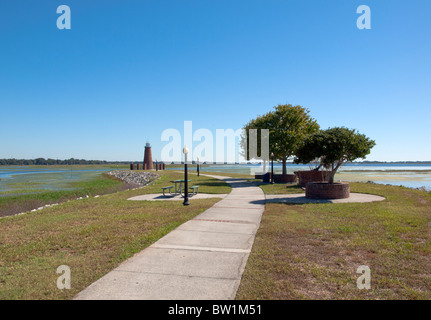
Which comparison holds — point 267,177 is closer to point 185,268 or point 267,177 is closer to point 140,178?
point 185,268

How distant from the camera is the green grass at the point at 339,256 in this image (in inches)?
150

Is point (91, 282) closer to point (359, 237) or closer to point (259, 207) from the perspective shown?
point (359, 237)

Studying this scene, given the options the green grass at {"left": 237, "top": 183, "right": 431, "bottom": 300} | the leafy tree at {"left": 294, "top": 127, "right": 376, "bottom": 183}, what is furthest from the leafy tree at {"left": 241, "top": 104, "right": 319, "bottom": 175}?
the green grass at {"left": 237, "top": 183, "right": 431, "bottom": 300}

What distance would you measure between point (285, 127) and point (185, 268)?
2529 centimetres

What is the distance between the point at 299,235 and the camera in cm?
673

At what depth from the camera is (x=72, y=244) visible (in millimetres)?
6227

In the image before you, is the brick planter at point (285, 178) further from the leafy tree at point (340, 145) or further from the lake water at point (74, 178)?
the leafy tree at point (340, 145)

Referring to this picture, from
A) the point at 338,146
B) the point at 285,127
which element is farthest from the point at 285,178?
the point at 338,146

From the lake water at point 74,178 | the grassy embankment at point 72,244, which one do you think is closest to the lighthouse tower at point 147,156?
the lake water at point 74,178

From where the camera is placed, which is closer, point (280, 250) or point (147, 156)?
point (280, 250)

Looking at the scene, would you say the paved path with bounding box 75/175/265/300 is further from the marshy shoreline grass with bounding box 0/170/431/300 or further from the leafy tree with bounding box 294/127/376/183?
the leafy tree with bounding box 294/127/376/183
